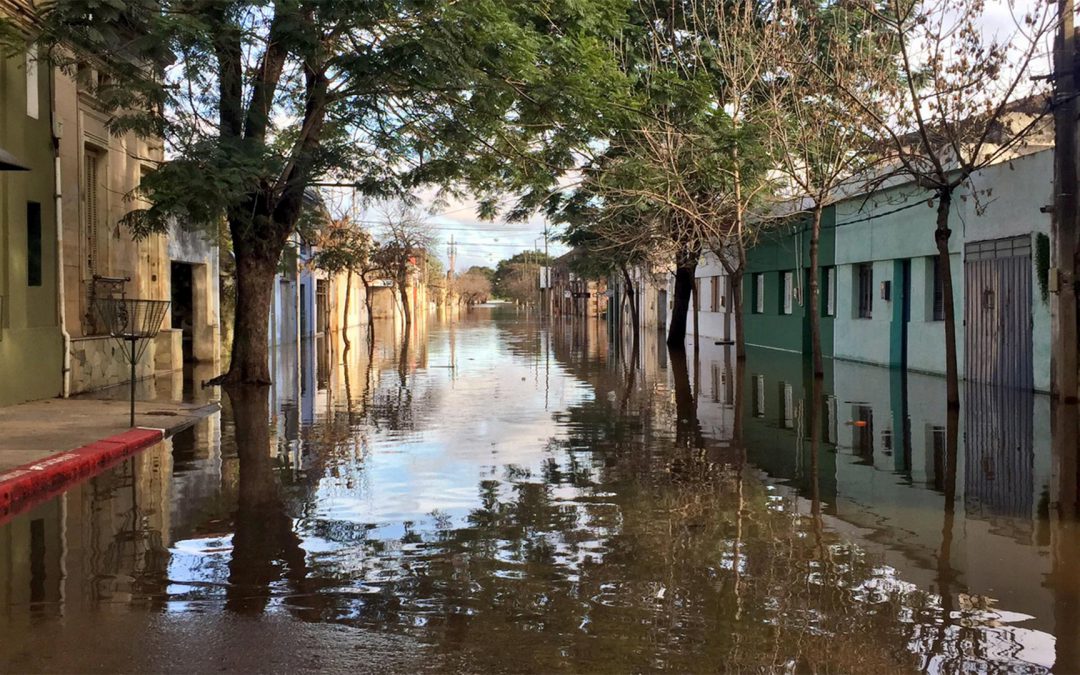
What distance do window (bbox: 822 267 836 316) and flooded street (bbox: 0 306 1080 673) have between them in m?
14.1

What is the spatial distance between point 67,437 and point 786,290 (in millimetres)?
24692

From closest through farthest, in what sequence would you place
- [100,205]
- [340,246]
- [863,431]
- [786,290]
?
[863,431], [100,205], [786,290], [340,246]

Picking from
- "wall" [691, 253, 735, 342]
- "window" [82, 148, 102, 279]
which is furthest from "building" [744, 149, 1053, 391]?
"window" [82, 148, 102, 279]

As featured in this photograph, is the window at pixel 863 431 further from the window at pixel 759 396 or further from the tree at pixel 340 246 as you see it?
the tree at pixel 340 246

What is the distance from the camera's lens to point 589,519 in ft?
24.4

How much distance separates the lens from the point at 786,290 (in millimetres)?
31453

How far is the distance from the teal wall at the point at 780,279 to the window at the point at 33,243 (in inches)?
712

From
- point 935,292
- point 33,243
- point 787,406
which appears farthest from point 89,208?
point 935,292

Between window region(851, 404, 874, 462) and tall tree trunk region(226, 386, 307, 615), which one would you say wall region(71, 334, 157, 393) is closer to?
tall tree trunk region(226, 386, 307, 615)

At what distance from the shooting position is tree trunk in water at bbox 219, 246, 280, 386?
59.9ft

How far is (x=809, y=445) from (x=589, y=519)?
192 inches

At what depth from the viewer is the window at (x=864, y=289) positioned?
24.7 meters

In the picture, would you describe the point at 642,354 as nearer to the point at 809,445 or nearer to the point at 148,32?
the point at 809,445

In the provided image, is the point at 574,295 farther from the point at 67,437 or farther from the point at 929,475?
the point at 929,475
